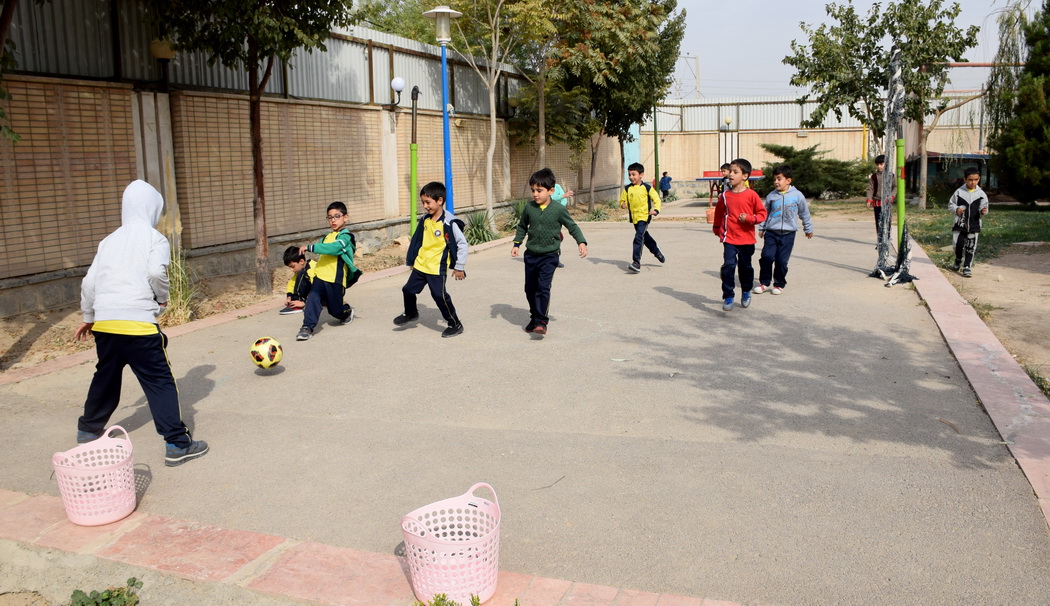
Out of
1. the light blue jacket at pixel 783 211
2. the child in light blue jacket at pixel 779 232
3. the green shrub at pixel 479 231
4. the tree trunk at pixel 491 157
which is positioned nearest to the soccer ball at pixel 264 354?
the child in light blue jacket at pixel 779 232

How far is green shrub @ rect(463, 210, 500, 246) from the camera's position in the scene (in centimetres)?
1745

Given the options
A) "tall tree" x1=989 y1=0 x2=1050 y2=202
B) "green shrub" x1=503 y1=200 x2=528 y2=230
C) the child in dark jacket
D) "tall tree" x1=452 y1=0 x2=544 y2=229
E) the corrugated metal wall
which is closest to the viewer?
the corrugated metal wall

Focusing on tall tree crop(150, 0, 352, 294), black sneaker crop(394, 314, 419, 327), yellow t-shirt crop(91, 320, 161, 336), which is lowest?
black sneaker crop(394, 314, 419, 327)

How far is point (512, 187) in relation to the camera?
75.6 feet

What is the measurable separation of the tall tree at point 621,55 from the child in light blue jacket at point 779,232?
1163cm

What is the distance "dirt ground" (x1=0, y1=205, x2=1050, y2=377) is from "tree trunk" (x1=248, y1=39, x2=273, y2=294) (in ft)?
0.87

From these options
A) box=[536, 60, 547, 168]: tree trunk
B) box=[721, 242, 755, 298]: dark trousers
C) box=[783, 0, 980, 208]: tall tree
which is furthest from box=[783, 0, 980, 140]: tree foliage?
box=[721, 242, 755, 298]: dark trousers

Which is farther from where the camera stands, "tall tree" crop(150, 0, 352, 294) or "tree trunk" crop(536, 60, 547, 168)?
"tree trunk" crop(536, 60, 547, 168)

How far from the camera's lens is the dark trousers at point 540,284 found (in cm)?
845

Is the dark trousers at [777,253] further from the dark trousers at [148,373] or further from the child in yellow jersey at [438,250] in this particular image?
the dark trousers at [148,373]

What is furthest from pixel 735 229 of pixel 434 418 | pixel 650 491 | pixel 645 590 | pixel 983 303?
pixel 645 590

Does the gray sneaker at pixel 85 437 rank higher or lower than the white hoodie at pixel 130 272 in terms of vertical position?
lower

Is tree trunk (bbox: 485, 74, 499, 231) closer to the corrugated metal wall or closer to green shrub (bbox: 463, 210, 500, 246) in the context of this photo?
green shrub (bbox: 463, 210, 500, 246)

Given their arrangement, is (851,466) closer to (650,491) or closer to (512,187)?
(650,491)
